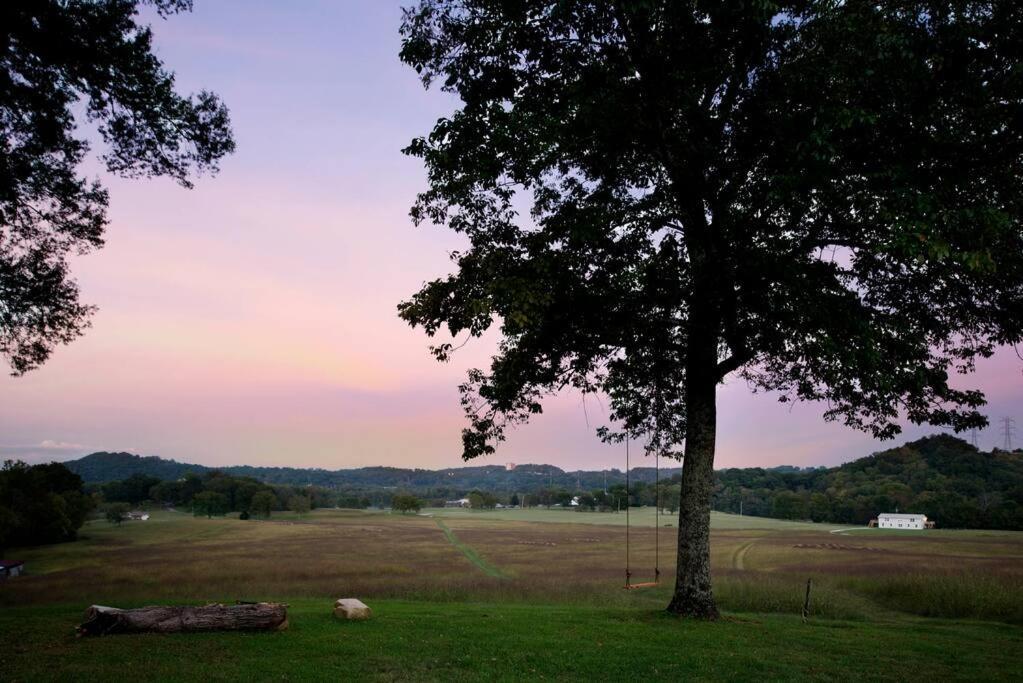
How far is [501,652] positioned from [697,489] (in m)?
7.36

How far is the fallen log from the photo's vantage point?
12.6 metres

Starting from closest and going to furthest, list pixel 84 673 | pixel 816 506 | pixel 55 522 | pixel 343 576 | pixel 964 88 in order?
pixel 84 673 → pixel 964 88 → pixel 343 576 → pixel 55 522 → pixel 816 506

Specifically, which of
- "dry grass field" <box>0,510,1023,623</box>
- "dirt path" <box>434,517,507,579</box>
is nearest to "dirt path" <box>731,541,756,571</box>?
"dry grass field" <box>0,510,1023,623</box>

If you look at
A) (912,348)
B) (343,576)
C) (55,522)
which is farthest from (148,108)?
(55,522)

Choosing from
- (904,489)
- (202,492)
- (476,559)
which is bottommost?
(476,559)

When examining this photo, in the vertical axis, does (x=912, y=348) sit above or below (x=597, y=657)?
above

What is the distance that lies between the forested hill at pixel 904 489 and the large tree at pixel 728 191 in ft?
288

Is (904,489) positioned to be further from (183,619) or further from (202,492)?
(183,619)

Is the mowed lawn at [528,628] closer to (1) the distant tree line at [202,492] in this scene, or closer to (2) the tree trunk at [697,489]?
(2) the tree trunk at [697,489]

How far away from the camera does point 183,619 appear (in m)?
12.9

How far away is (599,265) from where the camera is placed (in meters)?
17.8

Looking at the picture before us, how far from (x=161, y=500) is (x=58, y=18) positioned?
16967cm

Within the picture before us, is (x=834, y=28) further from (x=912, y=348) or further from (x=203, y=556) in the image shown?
(x=203, y=556)

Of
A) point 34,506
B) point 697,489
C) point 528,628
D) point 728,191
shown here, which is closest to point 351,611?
point 528,628
